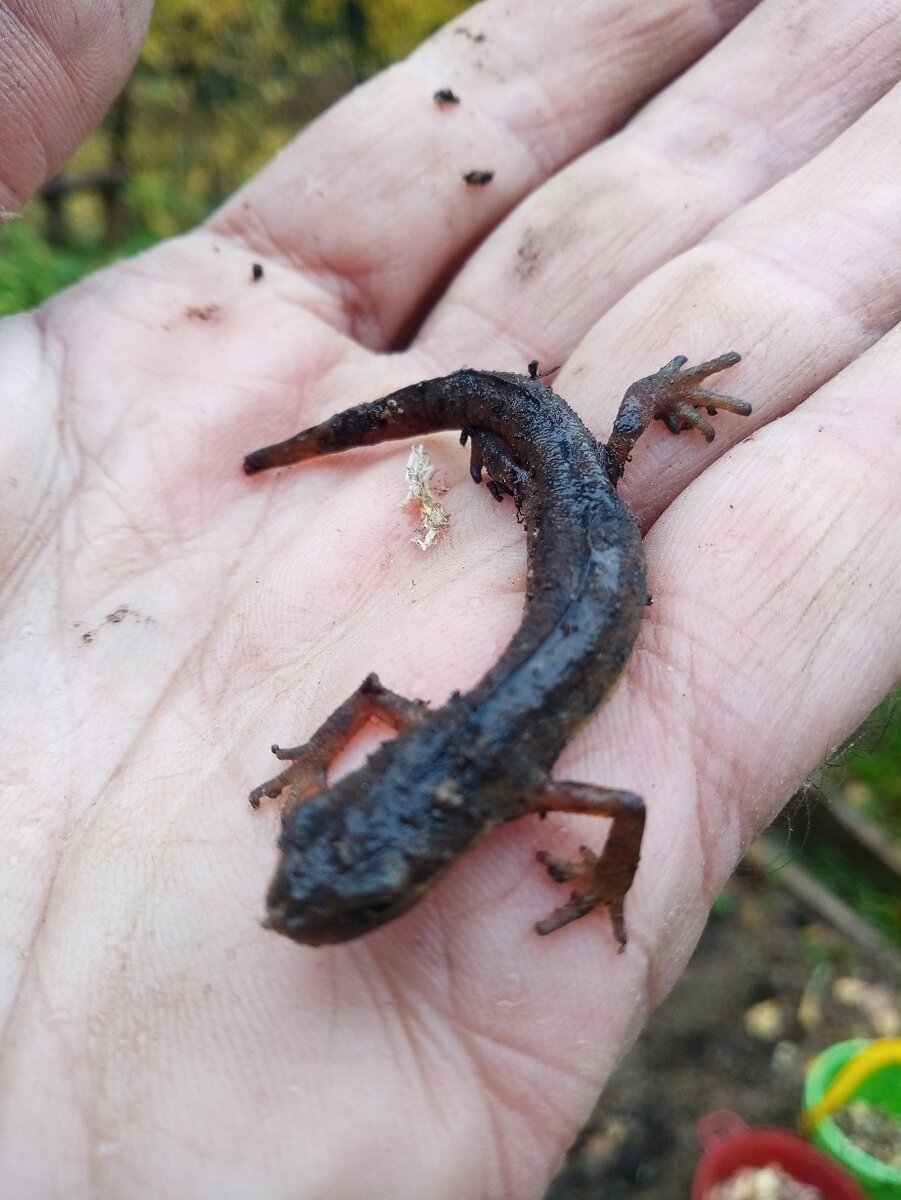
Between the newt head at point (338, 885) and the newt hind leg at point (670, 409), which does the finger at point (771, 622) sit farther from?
the newt head at point (338, 885)

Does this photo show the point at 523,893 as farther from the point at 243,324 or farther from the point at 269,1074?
the point at 243,324

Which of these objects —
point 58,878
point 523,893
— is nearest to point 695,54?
point 523,893

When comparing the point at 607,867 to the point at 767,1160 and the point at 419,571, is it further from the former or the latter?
the point at 767,1160

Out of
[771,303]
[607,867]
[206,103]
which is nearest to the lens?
[607,867]

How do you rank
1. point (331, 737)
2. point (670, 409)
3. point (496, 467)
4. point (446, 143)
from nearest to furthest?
point (331, 737) → point (670, 409) → point (496, 467) → point (446, 143)

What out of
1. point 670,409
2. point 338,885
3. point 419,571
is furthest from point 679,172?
point 338,885

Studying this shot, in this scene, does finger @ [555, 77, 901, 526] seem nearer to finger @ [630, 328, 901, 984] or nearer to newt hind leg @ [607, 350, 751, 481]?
newt hind leg @ [607, 350, 751, 481]
